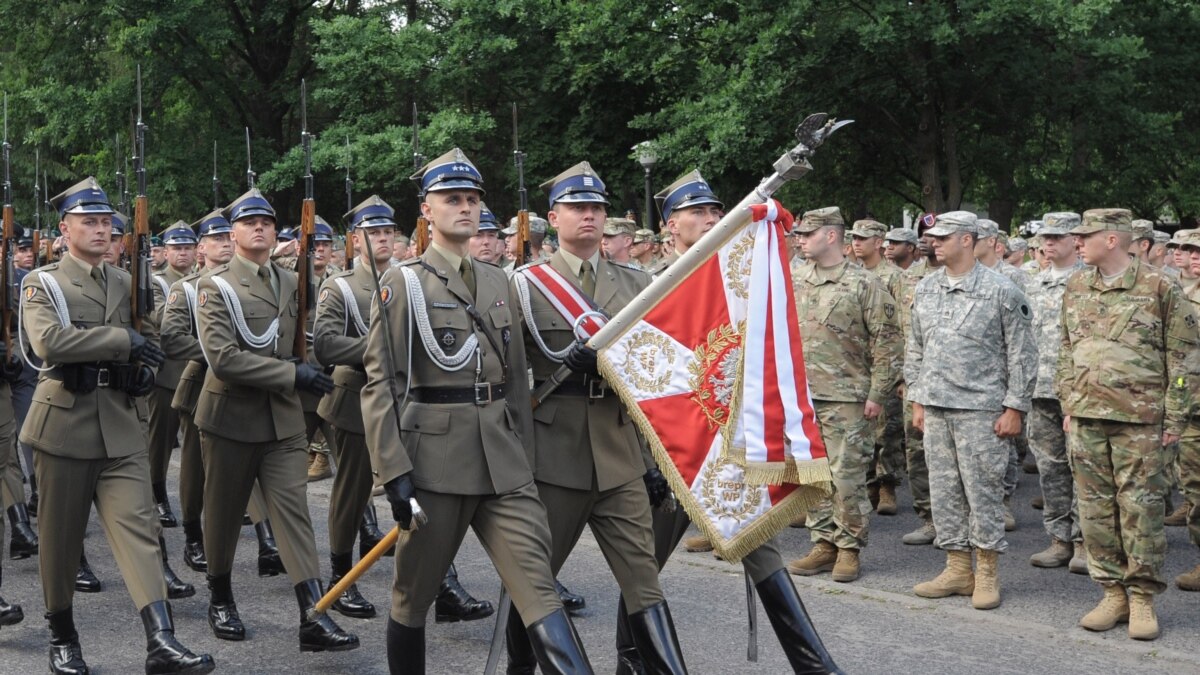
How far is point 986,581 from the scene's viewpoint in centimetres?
752

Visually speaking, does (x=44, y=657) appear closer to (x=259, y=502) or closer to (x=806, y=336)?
(x=259, y=502)

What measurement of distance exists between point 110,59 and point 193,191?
15.7 ft

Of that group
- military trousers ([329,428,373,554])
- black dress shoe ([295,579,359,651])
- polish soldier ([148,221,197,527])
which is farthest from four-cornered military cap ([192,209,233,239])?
black dress shoe ([295,579,359,651])

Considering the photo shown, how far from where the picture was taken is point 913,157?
25328 mm

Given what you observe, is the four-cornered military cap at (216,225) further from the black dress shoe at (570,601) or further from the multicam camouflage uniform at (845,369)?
the multicam camouflage uniform at (845,369)

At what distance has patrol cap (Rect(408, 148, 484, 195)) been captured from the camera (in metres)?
5.21

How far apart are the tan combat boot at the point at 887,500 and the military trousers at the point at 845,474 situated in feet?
6.48

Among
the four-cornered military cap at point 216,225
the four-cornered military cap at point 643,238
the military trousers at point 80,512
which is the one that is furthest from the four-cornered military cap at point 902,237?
the military trousers at point 80,512

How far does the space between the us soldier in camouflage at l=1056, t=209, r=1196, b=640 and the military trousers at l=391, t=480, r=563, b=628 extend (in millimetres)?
3511

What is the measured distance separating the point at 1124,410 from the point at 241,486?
4593 millimetres

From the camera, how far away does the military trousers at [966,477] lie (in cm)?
757

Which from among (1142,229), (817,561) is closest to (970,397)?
(817,561)

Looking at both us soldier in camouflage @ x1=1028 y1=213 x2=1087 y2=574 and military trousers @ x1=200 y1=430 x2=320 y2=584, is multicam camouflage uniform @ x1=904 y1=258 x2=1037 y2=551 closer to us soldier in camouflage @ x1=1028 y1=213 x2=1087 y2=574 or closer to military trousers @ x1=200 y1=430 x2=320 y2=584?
us soldier in camouflage @ x1=1028 y1=213 x2=1087 y2=574

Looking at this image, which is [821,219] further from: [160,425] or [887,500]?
[160,425]
